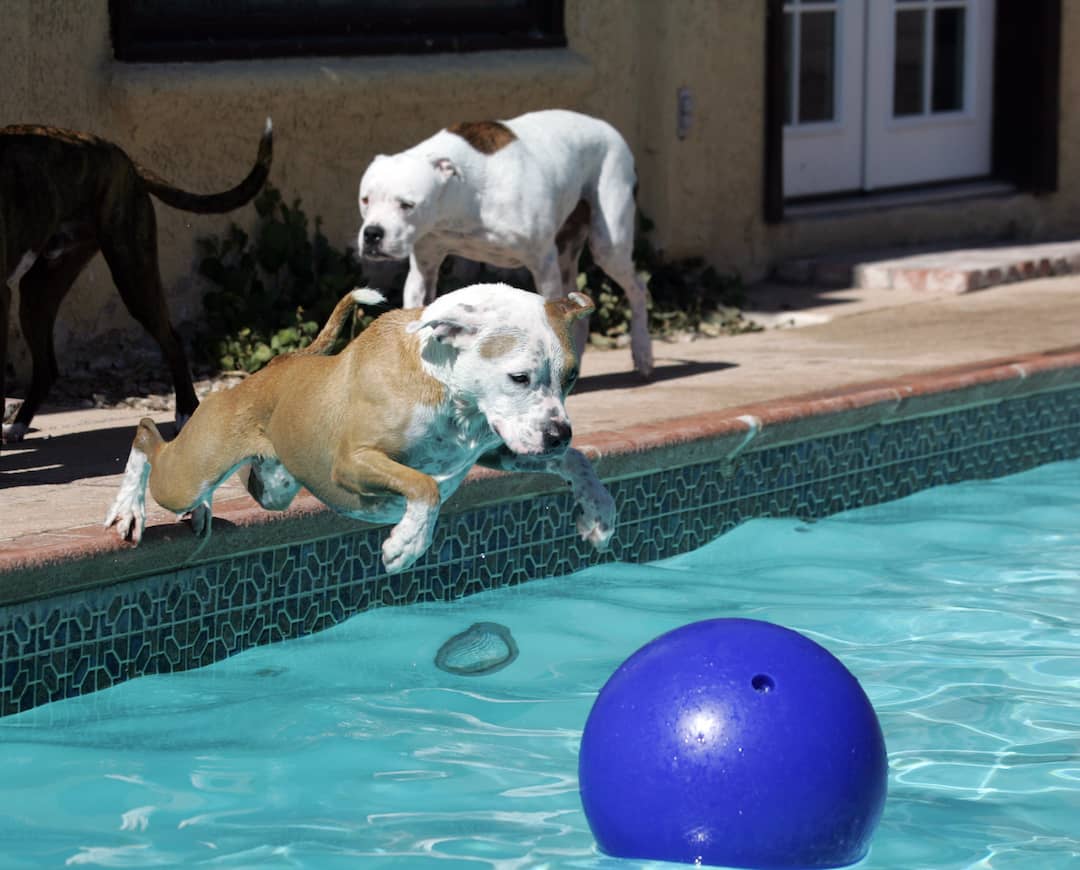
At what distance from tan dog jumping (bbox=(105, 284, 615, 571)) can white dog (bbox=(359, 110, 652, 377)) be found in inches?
89.3

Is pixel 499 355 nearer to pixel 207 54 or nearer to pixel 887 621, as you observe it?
pixel 887 621

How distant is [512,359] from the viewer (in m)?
3.97

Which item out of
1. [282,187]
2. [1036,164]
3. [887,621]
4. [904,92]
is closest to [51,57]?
[282,187]

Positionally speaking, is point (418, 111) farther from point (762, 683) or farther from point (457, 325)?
point (762, 683)

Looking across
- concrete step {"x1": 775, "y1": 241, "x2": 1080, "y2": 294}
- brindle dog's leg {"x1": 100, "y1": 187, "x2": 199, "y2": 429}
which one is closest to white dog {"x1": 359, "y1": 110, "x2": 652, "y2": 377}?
brindle dog's leg {"x1": 100, "y1": 187, "x2": 199, "y2": 429}

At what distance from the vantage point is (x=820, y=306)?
423 inches

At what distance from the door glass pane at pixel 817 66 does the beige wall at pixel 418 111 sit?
2.62 feet

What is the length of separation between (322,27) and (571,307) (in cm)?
540

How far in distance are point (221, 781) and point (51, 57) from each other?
174 inches

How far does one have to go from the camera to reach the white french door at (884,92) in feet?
40.1

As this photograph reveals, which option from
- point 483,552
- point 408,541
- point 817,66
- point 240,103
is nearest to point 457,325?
point 408,541

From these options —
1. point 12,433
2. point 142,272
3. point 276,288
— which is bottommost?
point 12,433

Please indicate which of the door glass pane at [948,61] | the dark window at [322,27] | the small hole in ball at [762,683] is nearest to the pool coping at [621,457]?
the small hole in ball at [762,683]

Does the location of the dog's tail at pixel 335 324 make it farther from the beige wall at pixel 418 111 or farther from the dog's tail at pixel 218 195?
the beige wall at pixel 418 111
